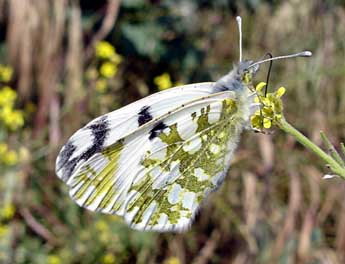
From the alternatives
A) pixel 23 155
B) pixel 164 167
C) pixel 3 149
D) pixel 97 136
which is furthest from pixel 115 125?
pixel 23 155

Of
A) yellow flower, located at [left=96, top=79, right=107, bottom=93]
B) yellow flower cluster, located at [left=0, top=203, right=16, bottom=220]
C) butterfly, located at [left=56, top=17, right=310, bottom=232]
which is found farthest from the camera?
yellow flower, located at [left=96, top=79, right=107, bottom=93]

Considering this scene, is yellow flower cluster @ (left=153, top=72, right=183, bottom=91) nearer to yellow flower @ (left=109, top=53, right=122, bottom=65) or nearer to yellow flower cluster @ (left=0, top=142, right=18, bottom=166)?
yellow flower @ (left=109, top=53, right=122, bottom=65)

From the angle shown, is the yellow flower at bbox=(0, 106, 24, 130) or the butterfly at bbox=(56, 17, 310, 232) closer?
the butterfly at bbox=(56, 17, 310, 232)

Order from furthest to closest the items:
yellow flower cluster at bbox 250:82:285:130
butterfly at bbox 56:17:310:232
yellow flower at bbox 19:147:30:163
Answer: yellow flower at bbox 19:147:30:163, butterfly at bbox 56:17:310:232, yellow flower cluster at bbox 250:82:285:130

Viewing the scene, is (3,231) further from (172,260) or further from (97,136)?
(97,136)

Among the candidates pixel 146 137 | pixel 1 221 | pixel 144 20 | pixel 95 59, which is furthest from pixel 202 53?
pixel 146 137

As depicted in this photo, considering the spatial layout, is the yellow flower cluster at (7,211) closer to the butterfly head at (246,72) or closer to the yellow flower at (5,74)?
the yellow flower at (5,74)

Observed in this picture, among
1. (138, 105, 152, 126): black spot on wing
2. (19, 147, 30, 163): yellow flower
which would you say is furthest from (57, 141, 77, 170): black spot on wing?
(19, 147, 30, 163): yellow flower
